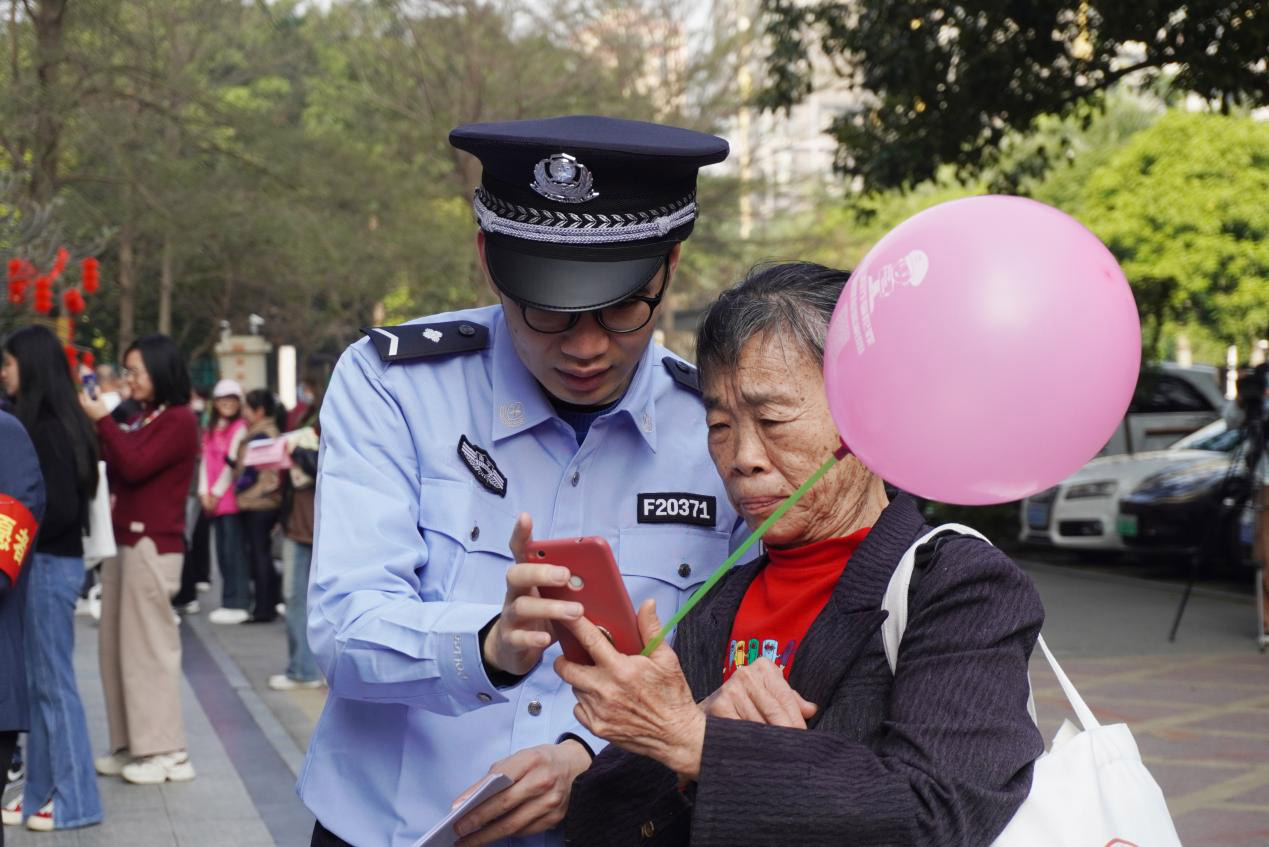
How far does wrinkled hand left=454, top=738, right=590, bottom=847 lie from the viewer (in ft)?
6.82

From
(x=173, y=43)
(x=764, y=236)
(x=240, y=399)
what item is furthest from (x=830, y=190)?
(x=240, y=399)

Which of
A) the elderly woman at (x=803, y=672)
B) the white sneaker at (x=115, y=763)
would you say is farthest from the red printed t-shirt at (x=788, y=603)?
the white sneaker at (x=115, y=763)

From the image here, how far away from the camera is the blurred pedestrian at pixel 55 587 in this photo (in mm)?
6207

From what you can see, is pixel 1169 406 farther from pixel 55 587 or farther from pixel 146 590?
pixel 55 587

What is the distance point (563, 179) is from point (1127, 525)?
12973mm

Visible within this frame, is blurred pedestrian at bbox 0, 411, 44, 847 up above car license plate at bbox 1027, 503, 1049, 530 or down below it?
above

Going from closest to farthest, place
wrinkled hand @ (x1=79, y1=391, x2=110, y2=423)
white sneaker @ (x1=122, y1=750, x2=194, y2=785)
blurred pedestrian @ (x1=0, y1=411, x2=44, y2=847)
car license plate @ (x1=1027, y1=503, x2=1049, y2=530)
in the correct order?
blurred pedestrian @ (x1=0, y1=411, x2=44, y2=847), wrinkled hand @ (x1=79, y1=391, x2=110, y2=423), white sneaker @ (x1=122, y1=750, x2=194, y2=785), car license plate @ (x1=1027, y1=503, x2=1049, y2=530)

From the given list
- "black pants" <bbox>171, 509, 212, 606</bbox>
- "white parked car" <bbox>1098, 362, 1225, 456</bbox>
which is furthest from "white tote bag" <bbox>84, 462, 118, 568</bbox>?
"white parked car" <bbox>1098, 362, 1225, 456</bbox>

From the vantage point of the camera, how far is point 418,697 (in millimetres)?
2047

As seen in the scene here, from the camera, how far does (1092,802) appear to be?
1786 millimetres

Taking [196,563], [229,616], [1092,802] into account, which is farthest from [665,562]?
[196,563]

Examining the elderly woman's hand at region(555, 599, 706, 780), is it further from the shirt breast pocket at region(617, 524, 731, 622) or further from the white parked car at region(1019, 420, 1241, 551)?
the white parked car at region(1019, 420, 1241, 551)

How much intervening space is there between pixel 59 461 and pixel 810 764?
5.14m

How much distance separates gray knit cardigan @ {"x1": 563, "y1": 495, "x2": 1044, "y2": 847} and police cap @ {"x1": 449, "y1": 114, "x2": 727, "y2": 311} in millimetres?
565
